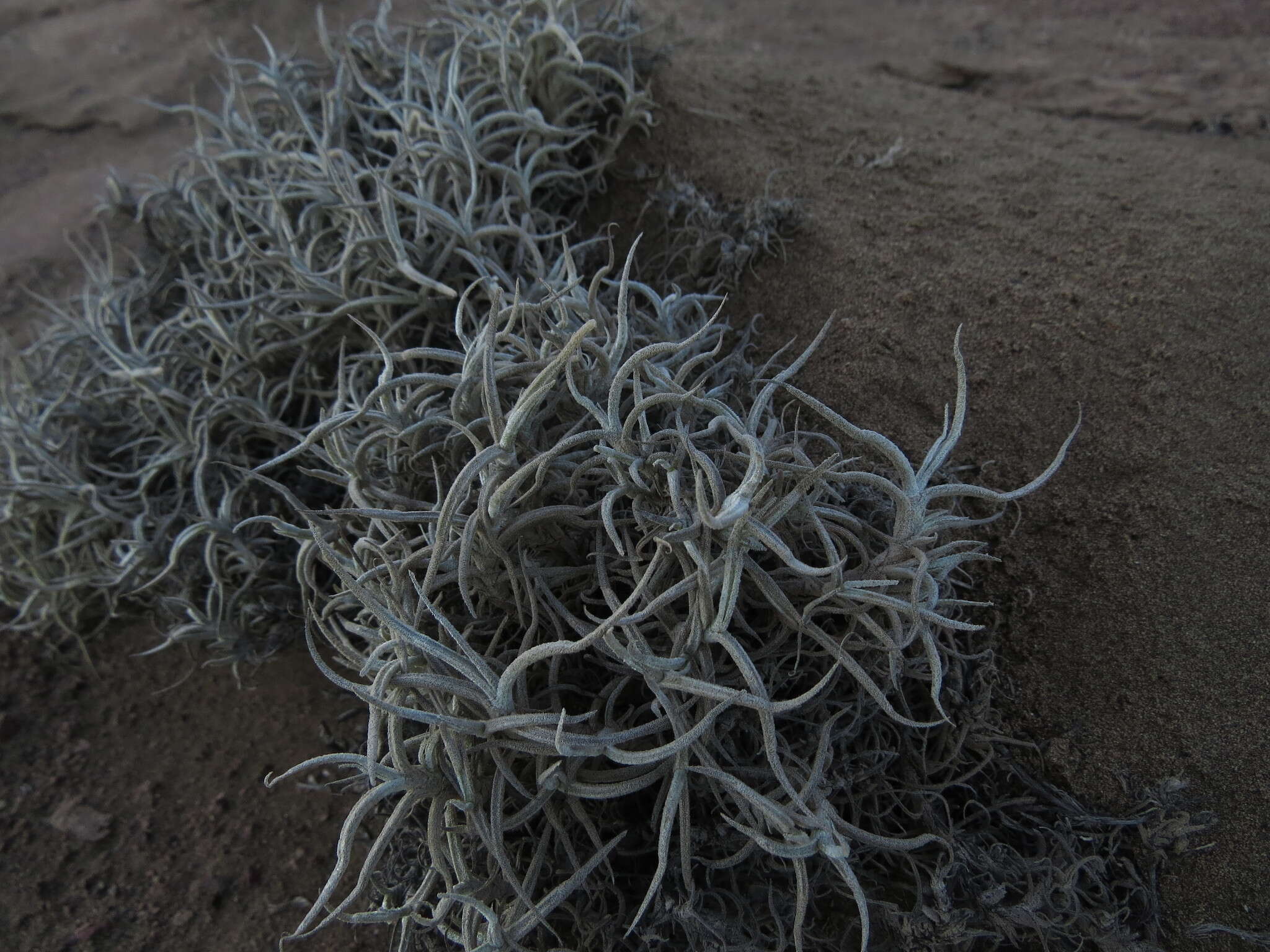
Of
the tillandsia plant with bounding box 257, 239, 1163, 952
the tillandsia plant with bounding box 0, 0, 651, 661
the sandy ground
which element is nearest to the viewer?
the tillandsia plant with bounding box 257, 239, 1163, 952

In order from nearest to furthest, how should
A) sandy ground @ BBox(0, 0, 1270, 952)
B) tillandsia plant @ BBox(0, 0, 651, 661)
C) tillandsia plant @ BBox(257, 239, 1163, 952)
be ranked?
1. tillandsia plant @ BBox(257, 239, 1163, 952)
2. sandy ground @ BBox(0, 0, 1270, 952)
3. tillandsia plant @ BBox(0, 0, 651, 661)

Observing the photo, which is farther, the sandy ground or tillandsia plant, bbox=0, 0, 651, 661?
tillandsia plant, bbox=0, 0, 651, 661

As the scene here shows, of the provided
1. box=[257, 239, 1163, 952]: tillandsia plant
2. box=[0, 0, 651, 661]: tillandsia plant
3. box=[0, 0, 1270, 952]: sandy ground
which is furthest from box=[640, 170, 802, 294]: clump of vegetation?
box=[257, 239, 1163, 952]: tillandsia plant

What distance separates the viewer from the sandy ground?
108 cm

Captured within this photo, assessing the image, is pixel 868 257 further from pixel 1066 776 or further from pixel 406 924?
pixel 406 924

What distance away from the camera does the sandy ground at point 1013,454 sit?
108cm

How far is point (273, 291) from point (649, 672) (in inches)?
40.0

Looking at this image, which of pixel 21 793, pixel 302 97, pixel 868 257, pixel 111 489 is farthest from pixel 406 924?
pixel 302 97

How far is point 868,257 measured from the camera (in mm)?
1479

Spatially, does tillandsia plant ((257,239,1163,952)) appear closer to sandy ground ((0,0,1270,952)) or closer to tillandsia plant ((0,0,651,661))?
sandy ground ((0,0,1270,952))

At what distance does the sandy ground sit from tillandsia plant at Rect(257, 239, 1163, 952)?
6.6 inches

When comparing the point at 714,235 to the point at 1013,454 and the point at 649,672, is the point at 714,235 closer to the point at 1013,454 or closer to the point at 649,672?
the point at 1013,454

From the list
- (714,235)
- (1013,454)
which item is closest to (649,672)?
(1013,454)

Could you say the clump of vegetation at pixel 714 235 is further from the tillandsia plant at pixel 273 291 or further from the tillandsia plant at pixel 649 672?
the tillandsia plant at pixel 649 672
